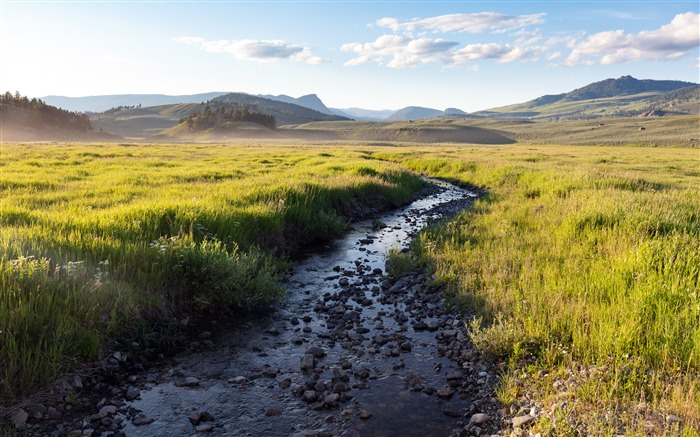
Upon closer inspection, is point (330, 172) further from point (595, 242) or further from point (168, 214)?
point (595, 242)

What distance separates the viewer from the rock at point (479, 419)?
5.60 m

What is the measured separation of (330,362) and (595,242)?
8.52 meters

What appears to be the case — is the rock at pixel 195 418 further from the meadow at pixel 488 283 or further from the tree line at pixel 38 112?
the tree line at pixel 38 112

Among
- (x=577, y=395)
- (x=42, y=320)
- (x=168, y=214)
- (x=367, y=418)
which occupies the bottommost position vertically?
(x=367, y=418)

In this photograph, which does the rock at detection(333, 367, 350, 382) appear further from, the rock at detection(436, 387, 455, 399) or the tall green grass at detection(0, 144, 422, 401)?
the tall green grass at detection(0, 144, 422, 401)

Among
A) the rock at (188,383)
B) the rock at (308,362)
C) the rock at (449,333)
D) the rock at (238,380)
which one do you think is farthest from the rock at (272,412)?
the rock at (449,333)

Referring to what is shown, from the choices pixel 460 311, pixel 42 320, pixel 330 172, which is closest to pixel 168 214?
pixel 42 320

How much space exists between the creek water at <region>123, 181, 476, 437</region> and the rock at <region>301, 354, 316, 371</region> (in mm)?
88

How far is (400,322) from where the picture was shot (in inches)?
351

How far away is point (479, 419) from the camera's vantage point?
561 cm

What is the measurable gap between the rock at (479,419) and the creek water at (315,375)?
0.84 ft

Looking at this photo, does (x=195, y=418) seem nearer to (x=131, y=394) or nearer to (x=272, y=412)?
(x=272, y=412)

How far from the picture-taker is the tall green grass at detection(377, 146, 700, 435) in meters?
5.20

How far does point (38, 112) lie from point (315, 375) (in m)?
169
